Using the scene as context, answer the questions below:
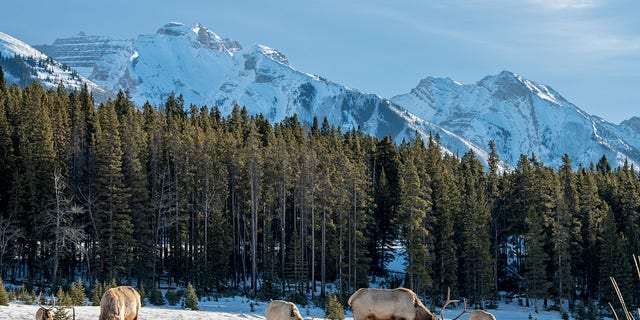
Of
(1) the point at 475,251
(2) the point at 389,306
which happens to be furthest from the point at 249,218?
(2) the point at 389,306

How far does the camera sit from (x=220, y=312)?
36938mm

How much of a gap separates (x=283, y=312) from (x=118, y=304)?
542cm

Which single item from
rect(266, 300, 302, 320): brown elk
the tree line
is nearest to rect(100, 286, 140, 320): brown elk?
rect(266, 300, 302, 320): brown elk

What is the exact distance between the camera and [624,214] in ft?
242

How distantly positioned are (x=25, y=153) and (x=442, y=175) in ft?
122

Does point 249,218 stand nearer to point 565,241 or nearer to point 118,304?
point 565,241

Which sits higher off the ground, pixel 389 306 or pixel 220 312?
pixel 389 306

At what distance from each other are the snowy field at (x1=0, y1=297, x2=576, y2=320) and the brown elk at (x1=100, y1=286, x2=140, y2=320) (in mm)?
4881

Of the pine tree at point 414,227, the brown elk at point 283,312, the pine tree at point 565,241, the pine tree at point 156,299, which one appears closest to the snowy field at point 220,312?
the pine tree at point 156,299

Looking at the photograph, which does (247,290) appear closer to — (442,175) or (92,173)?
(92,173)

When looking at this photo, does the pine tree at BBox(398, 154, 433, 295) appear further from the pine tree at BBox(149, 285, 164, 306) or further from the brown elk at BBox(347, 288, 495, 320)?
the brown elk at BBox(347, 288, 495, 320)

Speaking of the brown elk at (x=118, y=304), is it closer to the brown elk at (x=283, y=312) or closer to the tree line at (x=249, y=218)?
the brown elk at (x=283, y=312)

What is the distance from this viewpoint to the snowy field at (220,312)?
1051 inches

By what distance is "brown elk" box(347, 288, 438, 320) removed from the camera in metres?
18.8
